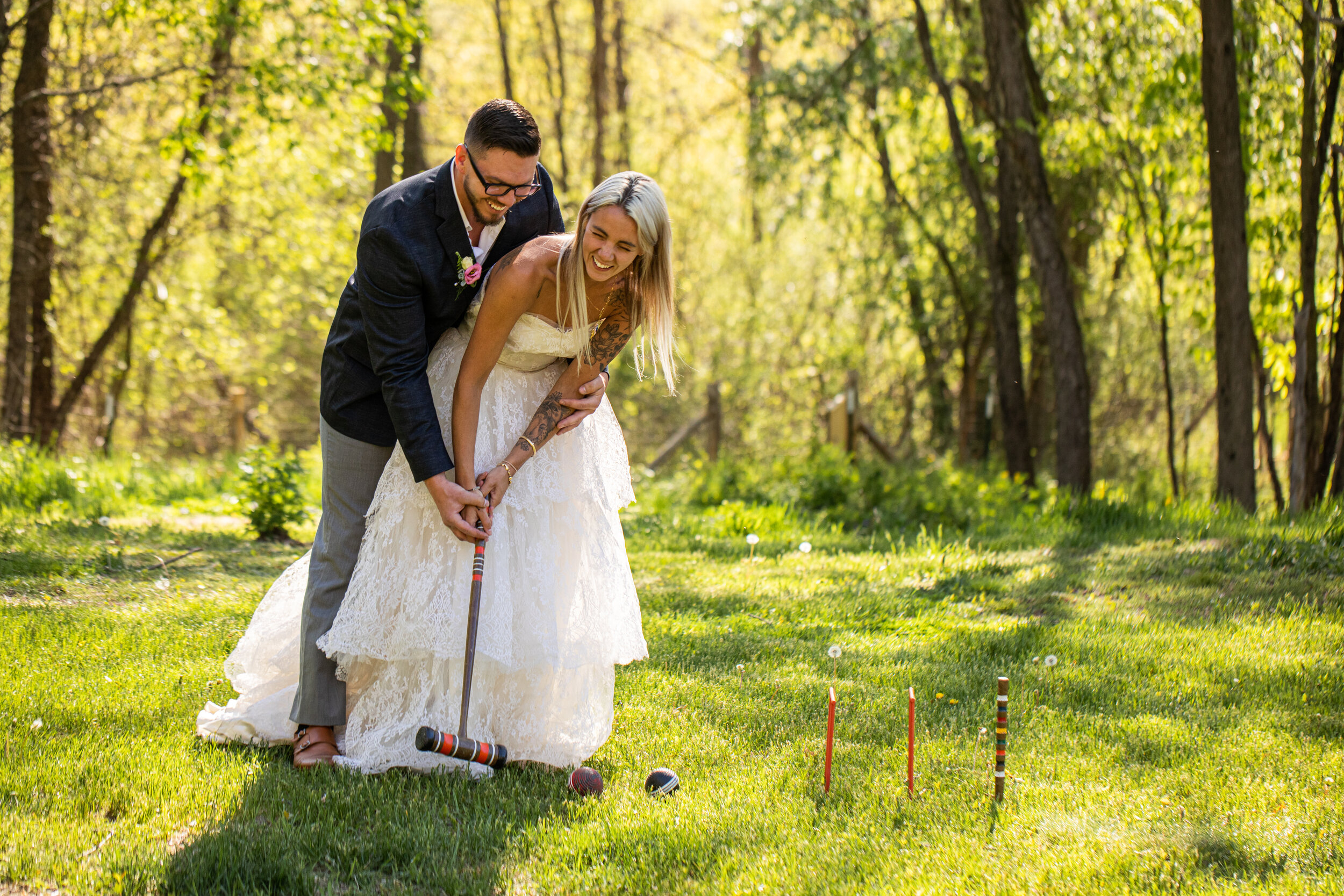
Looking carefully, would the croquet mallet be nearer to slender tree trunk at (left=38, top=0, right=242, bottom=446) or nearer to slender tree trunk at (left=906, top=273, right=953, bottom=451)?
slender tree trunk at (left=38, top=0, right=242, bottom=446)

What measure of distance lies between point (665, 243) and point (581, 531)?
96cm

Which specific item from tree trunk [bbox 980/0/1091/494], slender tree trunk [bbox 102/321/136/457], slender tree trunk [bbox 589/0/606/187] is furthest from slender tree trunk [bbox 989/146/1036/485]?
slender tree trunk [bbox 102/321/136/457]

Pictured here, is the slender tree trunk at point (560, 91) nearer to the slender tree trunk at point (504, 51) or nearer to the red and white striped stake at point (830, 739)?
the slender tree trunk at point (504, 51)

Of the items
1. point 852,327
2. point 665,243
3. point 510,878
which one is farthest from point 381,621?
point 852,327

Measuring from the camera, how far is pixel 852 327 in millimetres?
15102

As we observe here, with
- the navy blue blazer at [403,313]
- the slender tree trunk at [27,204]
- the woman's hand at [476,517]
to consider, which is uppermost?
the slender tree trunk at [27,204]

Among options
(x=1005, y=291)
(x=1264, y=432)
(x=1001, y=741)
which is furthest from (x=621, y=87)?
(x=1001, y=741)

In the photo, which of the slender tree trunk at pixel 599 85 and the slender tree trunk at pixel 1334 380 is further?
the slender tree trunk at pixel 599 85

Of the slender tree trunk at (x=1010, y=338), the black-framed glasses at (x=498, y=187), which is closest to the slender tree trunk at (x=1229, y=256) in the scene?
the slender tree trunk at (x=1010, y=338)

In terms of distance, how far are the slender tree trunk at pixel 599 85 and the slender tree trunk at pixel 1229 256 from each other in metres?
8.61

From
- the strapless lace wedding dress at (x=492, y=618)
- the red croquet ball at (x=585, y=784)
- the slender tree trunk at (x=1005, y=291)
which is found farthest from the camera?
the slender tree trunk at (x=1005, y=291)

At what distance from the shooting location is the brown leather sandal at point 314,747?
3045 millimetres

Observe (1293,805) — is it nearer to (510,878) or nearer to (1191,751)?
(1191,751)

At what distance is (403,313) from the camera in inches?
114
